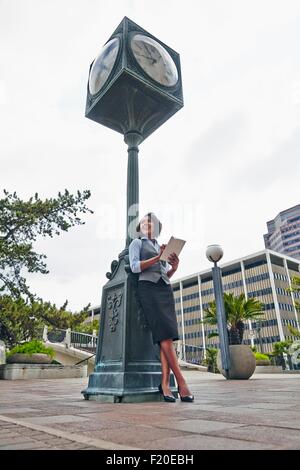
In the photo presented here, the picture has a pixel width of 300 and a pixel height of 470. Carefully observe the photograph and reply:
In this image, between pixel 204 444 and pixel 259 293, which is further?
pixel 259 293

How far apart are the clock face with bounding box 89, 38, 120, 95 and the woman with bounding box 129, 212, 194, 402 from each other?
2.16 m

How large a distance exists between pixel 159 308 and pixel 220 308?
16.9ft

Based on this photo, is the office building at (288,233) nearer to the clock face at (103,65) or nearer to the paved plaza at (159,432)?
the clock face at (103,65)

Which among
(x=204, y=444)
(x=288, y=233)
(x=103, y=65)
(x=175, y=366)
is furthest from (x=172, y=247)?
(x=288, y=233)

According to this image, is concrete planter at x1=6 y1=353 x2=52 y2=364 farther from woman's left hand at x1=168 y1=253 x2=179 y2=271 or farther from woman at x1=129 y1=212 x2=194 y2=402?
woman's left hand at x1=168 y1=253 x2=179 y2=271

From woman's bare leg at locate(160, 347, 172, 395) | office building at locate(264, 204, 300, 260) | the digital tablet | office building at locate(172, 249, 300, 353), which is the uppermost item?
office building at locate(264, 204, 300, 260)

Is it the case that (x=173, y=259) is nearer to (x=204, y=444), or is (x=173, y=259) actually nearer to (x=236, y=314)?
(x=204, y=444)

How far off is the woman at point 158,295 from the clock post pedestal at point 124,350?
0.16 metres

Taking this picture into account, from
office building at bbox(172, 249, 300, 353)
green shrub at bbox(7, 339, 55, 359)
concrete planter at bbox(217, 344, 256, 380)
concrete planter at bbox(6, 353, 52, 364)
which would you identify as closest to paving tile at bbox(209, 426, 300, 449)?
concrete planter at bbox(217, 344, 256, 380)

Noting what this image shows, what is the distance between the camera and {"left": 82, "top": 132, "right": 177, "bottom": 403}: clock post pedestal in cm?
321

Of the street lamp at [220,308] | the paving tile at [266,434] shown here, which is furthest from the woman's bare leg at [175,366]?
the street lamp at [220,308]

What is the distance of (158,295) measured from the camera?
3346 mm
